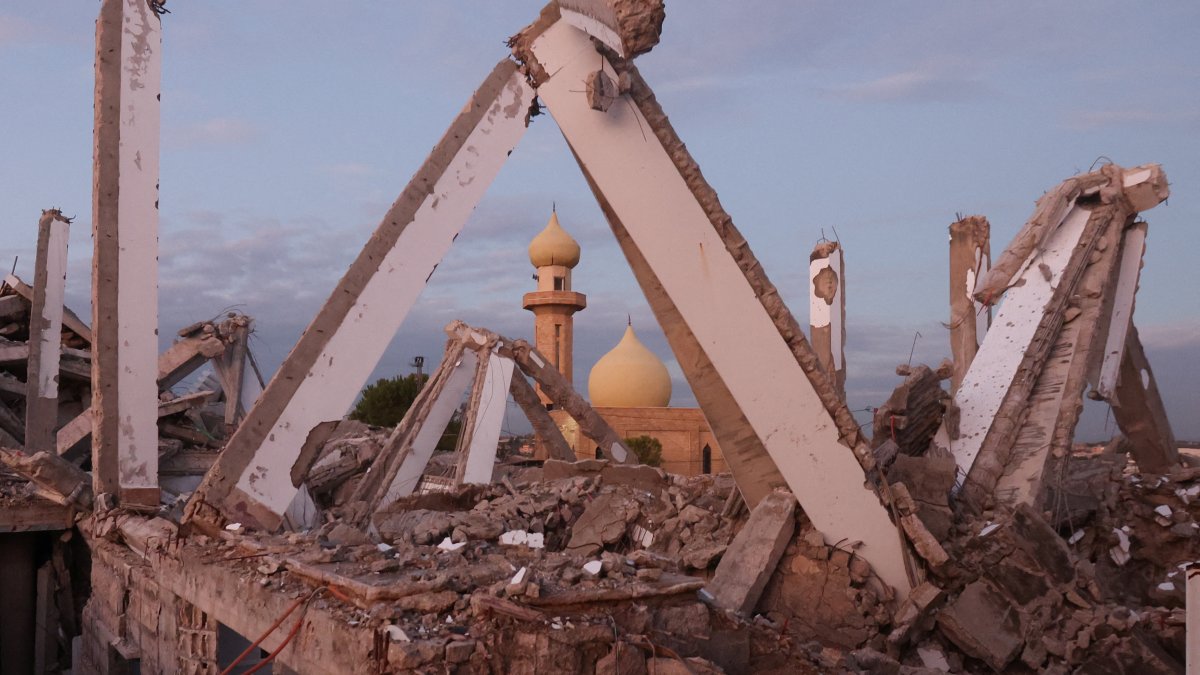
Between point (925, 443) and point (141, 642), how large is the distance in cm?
608

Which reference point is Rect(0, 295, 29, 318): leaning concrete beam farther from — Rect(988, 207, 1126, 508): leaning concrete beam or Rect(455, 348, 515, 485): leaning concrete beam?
Rect(988, 207, 1126, 508): leaning concrete beam

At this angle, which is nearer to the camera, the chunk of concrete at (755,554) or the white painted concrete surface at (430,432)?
the chunk of concrete at (755,554)

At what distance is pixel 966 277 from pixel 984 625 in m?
7.12

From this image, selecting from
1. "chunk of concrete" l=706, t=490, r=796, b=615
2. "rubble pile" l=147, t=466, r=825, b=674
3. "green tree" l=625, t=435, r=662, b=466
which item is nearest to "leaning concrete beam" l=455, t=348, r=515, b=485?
"chunk of concrete" l=706, t=490, r=796, b=615

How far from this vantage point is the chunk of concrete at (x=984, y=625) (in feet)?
18.2

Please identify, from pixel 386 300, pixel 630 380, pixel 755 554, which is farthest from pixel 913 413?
pixel 630 380

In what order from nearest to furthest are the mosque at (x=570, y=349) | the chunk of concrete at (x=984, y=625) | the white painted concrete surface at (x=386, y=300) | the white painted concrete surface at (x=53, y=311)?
the chunk of concrete at (x=984, y=625) < the white painted concrete surface at (x=386, y=300) < the white painted concrete surface at (x=53, y=311) < the mosque at (x=570, y=349)

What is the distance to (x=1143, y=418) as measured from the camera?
1109 cm

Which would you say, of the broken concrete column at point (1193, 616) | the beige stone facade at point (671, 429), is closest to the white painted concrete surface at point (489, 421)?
the broken concrete column at point (1193, 616)

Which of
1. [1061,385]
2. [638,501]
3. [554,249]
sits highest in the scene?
[554,249]

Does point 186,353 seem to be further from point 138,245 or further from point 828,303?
point 828,303

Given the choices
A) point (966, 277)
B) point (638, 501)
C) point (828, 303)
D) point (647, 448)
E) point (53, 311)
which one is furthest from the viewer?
point (647, 448)

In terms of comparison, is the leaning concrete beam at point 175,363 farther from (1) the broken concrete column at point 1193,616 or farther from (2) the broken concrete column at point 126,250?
(1) the broken concrete column at point 1193,616

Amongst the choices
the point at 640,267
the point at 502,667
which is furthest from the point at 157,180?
the point at 502,667
